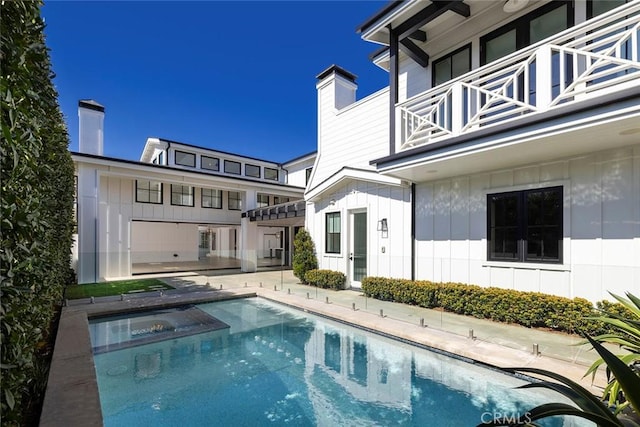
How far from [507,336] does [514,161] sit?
11.8 feet

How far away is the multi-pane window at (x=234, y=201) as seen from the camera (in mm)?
17828

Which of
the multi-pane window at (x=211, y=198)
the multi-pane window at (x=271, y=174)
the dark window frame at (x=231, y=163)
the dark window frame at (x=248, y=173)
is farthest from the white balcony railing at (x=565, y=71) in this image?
the multi-pane window at (x=271, y=174)

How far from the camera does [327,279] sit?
10734 millimetres

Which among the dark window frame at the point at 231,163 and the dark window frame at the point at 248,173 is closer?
the dark window frame at the point at 231,163

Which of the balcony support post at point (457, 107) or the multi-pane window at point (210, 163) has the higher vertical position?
the multi-pane window at point (210, 163)

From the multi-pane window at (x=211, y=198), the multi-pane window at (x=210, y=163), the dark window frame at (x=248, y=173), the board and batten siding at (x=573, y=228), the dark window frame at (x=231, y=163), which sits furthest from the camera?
the dark window frame at (x=248, y=173)

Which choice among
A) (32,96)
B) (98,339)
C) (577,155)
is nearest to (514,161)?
(577,155)

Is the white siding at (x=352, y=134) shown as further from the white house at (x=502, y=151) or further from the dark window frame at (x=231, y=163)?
the dark window frame at (x=231, y=163)

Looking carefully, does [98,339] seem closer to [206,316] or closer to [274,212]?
[206,316]

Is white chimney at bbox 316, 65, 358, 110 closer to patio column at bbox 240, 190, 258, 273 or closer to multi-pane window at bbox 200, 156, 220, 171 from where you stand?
patio column at bbox 240, 190, 258, 273

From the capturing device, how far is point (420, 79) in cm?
912

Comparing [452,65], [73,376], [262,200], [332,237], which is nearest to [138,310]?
[73,376]

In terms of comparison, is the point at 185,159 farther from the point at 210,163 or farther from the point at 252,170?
the point at 252,170

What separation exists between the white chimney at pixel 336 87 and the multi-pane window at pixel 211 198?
8.27m
